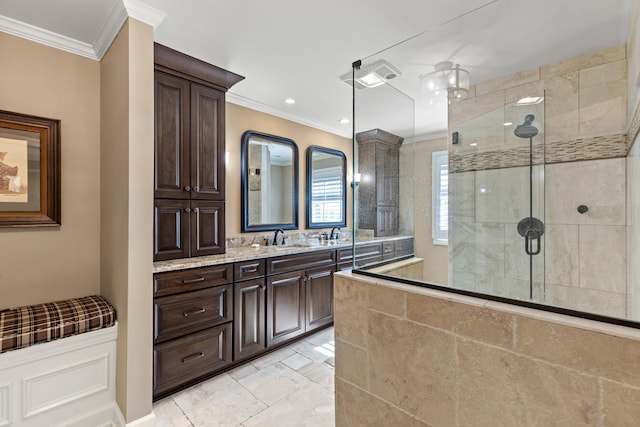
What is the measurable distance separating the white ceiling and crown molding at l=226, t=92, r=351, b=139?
592mm

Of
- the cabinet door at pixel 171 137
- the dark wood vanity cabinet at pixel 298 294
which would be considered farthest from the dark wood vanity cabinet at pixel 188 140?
the dark wood vanity cabinet at pixel 298 294

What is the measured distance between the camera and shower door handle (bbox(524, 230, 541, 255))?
2.10 metres

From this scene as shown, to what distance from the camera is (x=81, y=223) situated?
204cm

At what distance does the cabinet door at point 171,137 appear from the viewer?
2080mm

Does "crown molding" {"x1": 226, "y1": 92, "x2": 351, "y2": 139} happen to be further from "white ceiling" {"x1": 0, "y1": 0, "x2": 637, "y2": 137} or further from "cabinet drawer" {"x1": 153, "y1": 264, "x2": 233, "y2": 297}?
"cabinet drawer" {"x1": 153, "y1": 264, "x2": 233, "y2": 297}

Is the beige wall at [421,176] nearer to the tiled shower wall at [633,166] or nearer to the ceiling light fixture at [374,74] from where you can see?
the ceiling light fixture at [374,74]

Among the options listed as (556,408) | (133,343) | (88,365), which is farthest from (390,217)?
(88,365)

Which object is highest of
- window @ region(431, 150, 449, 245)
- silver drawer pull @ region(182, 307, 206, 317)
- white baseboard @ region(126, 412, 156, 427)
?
window @ region(431, 150, 449, 245)

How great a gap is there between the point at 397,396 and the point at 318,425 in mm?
850

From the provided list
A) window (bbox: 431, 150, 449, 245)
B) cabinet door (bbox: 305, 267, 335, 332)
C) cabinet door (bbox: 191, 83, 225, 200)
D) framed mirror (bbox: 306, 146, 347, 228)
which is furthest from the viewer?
framed mirror (bbox: 306, 146, 347, 228)

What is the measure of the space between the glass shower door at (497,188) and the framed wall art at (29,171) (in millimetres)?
Result: 2686

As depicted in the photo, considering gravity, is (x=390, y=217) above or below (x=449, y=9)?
below

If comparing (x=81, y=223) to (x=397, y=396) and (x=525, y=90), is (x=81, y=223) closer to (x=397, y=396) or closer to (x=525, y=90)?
(x=397, y=396)

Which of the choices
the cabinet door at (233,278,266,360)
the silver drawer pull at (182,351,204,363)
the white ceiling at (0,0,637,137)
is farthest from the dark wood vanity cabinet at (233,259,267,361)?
the white ceiling at (0,0,637,137)
